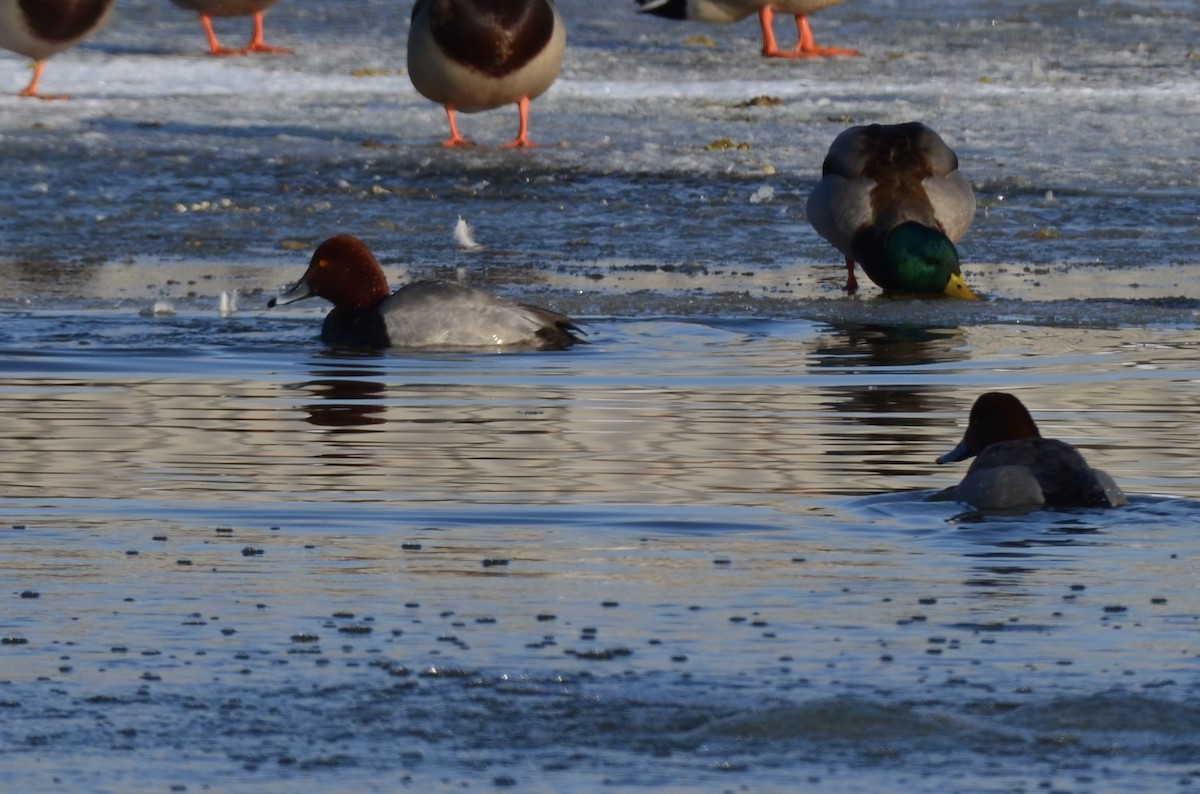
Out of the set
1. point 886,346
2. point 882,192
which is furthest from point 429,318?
point 882,192

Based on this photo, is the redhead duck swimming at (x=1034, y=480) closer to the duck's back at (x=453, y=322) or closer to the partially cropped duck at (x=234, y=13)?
the duck's back at (x=453, y=322)

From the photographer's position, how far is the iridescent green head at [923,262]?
34.1ft

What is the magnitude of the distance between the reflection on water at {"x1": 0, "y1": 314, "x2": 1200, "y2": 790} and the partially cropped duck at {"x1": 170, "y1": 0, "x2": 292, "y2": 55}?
1135 cm

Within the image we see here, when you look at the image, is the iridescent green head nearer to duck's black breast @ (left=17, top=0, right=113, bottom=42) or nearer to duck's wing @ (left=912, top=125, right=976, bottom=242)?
duck's wing @ (left=912, top=125, right=976, bottom=242)

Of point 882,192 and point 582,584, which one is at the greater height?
point 882,192

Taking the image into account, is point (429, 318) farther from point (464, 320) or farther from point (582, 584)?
point (582, 584)

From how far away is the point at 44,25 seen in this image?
17016mm

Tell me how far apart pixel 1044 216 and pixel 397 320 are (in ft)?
14.5

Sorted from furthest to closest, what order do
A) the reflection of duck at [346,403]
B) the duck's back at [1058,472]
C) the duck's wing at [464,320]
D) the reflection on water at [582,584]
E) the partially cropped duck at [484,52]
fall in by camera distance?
the partially cropped duck at [484,52]
the duck's wing at [464,320]
the reflection of duck at [346,403]
the duck's back at [1058,472]
the reflection on water at [582,584]

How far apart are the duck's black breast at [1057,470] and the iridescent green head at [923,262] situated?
449cm

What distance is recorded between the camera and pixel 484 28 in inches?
591

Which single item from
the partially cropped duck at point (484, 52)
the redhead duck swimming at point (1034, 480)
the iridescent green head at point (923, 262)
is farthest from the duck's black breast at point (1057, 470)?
the partially cropped duck at point (484, 52)

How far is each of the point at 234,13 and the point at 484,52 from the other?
503cm

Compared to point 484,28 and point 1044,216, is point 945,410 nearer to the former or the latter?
point 1044,216
